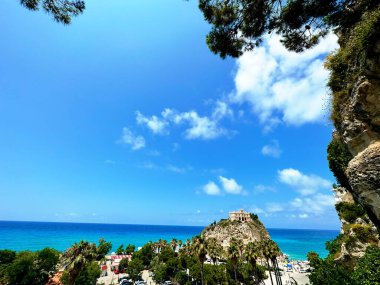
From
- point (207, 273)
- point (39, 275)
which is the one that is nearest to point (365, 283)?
point (207, 273)

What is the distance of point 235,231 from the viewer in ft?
313

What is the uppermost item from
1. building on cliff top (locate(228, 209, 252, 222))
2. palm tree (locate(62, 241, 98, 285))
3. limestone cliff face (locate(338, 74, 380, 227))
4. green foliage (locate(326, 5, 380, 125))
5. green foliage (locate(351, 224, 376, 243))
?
building on cliff top (locate(228, 209, 252, 222))

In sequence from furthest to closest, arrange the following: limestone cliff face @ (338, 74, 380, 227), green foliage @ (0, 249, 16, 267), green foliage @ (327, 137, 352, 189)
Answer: green foliage @ (0, 249, 16, 267) < green foliage @ (327, 137, 352, 189) < limestone cliff face @ (338, 74, 380, 227)

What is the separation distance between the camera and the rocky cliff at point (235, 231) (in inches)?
3622

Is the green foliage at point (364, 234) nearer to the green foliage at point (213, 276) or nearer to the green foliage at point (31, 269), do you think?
the green foliage at point (213, 276)

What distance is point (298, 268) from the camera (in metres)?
67.6

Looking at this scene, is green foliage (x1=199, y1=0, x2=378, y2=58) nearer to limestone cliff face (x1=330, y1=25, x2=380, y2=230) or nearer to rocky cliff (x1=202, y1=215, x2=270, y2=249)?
limestone cliff face (x1=330, y1=25, x2=380, y2=230)

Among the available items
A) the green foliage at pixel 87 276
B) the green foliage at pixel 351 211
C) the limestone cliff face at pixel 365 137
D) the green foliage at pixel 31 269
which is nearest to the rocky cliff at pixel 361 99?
the limestone cliff face at pixel 365 137

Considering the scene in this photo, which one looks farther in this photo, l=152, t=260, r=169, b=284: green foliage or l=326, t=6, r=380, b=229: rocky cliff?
l=152, t=260, r=169, b=284: green foliage

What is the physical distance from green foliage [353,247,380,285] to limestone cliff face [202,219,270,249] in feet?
269

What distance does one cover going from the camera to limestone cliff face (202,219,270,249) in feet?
302

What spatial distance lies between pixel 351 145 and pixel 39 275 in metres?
46.9

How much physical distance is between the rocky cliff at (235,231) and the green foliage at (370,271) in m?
81.8

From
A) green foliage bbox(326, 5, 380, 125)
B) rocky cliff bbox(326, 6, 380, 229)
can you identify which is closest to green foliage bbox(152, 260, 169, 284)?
rocky cliff bbox(326, 6, 380, 229)
